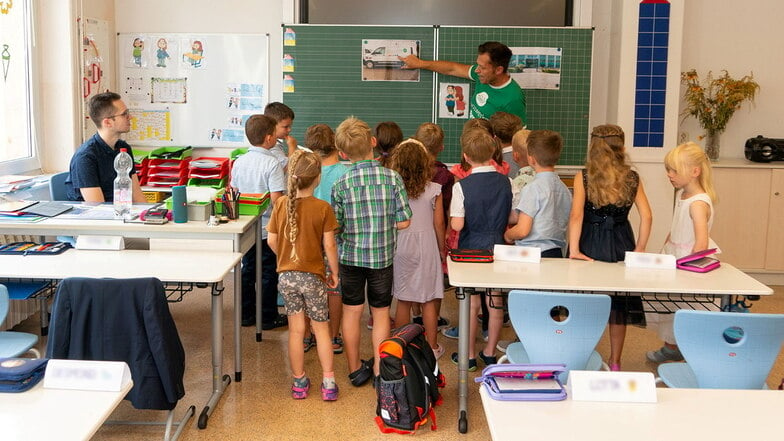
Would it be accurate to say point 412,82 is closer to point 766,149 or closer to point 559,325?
point 766,149

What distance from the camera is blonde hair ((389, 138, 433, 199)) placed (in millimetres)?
4332

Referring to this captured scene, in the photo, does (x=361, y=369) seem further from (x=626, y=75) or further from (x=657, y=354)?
(x=626, y=75)

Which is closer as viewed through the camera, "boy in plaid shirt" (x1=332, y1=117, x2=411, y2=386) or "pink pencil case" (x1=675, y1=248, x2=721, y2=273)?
→ "pink pencil case" (x1=675, y1=248, x2=721, y2=273)

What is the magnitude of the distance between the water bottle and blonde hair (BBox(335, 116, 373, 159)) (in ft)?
4.01

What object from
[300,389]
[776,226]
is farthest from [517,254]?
[776,226]

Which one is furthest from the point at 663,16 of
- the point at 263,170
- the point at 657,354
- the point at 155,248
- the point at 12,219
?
the point at 12,219

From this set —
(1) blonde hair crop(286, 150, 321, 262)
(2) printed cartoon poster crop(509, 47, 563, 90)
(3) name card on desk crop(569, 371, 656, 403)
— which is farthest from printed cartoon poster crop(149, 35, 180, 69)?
(3) name card on desk crop(569, 371, 656, 403)

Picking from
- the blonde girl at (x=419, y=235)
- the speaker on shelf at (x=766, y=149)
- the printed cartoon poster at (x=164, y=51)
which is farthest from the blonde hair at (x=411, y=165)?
the speaker on shelf at (x=766, y=149)

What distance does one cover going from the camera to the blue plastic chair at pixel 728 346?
2939 millimetres

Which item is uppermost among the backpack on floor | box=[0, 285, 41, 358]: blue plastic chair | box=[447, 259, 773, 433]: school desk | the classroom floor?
box=[447, 259, 773, 433]: school desk

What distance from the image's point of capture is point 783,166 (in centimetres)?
661

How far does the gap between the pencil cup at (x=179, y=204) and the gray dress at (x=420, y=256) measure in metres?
1.13

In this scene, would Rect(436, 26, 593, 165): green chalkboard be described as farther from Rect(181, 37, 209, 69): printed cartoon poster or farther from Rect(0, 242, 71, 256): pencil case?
Rect(0, 242, 71, 256): pencil case

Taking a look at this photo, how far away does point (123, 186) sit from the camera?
181 inches
